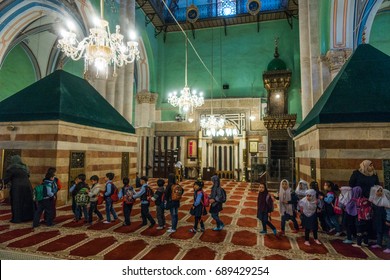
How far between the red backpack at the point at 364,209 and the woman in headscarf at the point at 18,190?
6.11 m

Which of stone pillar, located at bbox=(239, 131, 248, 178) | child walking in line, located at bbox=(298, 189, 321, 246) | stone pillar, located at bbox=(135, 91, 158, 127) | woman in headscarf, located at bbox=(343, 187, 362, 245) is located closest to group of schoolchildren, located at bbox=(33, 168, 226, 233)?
child walking in line, located at bbox=(298, 189, 321, 246)

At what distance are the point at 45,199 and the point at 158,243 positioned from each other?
239 cm

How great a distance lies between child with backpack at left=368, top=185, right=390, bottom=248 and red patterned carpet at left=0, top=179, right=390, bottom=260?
308 mm

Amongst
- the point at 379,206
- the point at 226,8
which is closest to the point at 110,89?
the point at 379,206

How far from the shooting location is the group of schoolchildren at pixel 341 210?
339 cm

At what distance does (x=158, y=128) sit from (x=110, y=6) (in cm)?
758

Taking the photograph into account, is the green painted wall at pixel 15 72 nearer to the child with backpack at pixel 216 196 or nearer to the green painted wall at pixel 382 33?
the child with backpack at pixel 216 196

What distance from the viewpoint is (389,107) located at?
426 cm

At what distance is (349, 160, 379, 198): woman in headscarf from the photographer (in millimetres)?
3633

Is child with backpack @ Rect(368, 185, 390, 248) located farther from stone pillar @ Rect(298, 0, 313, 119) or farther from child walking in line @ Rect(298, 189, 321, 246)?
stone pillar @ Rect(298, 0, 313, 119)

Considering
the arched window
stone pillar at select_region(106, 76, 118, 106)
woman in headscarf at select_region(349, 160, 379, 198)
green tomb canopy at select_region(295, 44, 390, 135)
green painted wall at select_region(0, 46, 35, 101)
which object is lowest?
woman in headscarf at select_region(349, 160, 379, 198)

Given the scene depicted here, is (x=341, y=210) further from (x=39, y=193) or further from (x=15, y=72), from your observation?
(x=15, y=72)

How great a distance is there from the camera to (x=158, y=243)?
3594 mm

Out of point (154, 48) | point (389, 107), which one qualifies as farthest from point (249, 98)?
point (389, 107)
